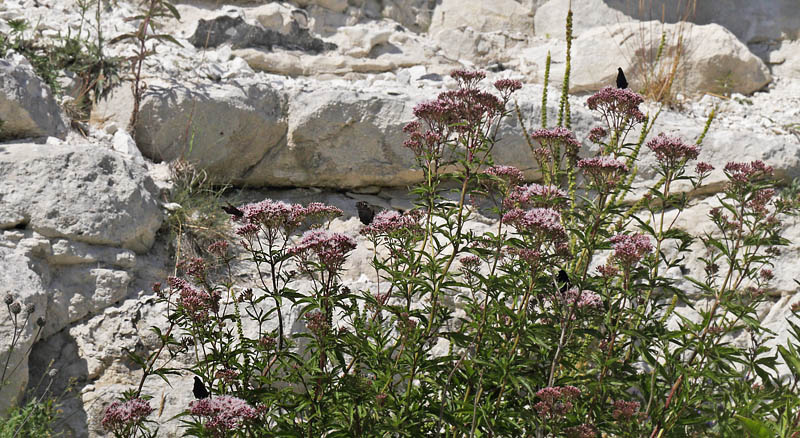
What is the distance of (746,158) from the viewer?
19.4 ft

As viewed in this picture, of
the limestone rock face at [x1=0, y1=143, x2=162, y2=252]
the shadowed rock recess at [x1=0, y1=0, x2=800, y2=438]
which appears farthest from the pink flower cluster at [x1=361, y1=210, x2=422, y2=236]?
the limestone rock face at [x1=0, y1=143, x2=162, y2=252]

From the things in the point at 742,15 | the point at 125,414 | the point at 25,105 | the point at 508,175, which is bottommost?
the point at 125,414

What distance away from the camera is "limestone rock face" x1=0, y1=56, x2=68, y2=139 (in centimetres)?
500

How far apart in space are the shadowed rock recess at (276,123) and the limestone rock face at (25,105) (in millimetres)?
16

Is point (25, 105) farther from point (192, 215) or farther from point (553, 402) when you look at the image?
point (553, 402)

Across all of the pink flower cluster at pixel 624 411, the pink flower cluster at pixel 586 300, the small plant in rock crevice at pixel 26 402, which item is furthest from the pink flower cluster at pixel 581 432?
the small plant in rock crevice at pixel 26 402

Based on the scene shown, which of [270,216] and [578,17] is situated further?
[578,17]

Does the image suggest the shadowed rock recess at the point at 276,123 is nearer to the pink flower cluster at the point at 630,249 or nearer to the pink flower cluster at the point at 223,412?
the pink flower cluster at the point at 223,412

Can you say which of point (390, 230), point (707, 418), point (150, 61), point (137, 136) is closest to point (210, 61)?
point (150, 61)

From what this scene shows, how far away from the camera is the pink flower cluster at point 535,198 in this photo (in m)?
2.86

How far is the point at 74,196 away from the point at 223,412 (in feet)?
10.1

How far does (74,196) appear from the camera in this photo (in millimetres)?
4715

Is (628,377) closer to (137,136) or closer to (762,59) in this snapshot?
(137,136)

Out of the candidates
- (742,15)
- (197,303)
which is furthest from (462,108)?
(742,15)
